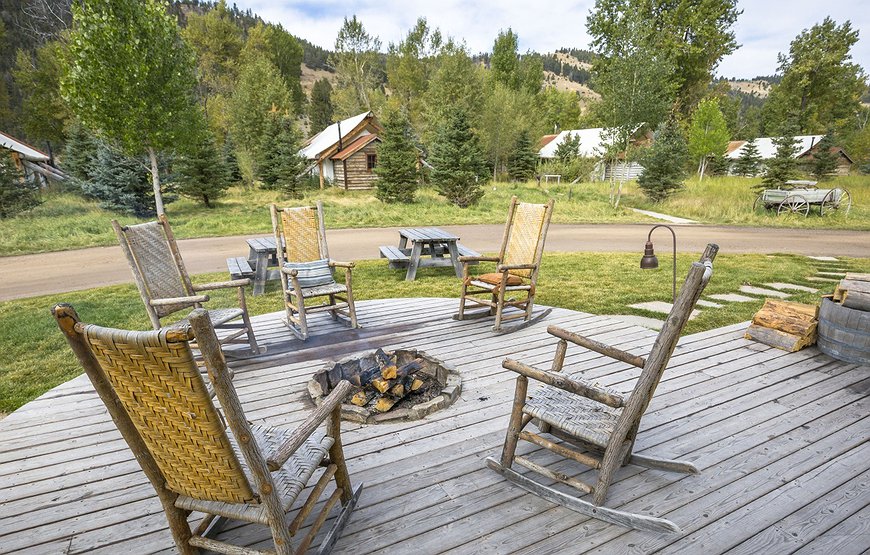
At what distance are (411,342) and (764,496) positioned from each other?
2.58 metres

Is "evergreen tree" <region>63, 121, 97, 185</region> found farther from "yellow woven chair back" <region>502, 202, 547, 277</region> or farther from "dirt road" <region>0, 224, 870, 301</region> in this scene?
"yellow woven chair back" <region>502, 202, 547, 277</region>

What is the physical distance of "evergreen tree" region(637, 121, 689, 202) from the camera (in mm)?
16719

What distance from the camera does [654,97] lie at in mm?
14992

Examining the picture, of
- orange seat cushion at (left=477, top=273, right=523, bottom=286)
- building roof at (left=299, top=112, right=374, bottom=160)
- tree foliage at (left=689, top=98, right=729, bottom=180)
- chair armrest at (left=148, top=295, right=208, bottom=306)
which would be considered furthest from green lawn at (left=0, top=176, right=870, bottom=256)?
chair armrest at (left=148, top=295, right=208, bottom=306)

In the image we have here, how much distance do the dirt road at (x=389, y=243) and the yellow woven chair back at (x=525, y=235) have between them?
174 inches

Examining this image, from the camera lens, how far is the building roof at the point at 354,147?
22.6 metres

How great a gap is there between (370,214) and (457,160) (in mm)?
4438

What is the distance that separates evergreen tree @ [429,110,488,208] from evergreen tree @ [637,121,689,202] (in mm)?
6955

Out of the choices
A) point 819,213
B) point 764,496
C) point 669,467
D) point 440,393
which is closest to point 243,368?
point 440,393

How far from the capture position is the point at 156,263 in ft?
11.2

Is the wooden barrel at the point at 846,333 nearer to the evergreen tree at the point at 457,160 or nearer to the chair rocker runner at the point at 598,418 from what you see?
the chair rocker runner at the point at 598,418

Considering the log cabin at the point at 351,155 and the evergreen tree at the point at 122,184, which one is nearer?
the evergreen tree at the point at 122,184

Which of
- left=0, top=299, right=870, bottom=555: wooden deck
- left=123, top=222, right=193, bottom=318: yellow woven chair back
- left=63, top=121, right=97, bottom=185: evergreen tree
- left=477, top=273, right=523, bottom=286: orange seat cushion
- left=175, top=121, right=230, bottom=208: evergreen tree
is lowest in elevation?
left=0, top=299, right=870, bottom=555: wooden deck

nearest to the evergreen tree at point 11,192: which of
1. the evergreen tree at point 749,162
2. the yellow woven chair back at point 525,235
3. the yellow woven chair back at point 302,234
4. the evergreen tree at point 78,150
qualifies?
the evergreen tree at point 78,150
